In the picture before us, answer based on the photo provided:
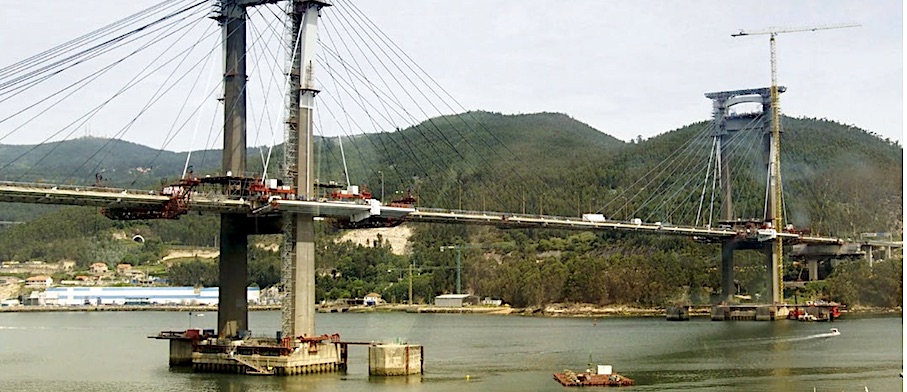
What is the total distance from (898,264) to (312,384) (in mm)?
96524

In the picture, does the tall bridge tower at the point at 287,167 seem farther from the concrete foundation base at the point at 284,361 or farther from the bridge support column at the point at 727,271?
the bridge support column at the point at 727,271

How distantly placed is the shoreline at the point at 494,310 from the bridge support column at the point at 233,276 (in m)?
78.0

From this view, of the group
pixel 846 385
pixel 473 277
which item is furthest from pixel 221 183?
pixel 473 277

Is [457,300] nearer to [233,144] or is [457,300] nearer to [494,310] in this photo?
[494,310]

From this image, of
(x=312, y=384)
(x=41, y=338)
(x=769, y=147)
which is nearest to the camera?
(x=312, y=384)

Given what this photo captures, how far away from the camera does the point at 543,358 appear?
70625mm

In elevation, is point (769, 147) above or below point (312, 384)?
above

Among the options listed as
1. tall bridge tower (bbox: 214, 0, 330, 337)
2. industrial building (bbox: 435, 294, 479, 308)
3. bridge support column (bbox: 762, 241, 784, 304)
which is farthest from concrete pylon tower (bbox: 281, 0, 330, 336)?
industrial building (bbox: 435, 294, 479, 308)

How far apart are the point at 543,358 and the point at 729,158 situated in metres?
68.2

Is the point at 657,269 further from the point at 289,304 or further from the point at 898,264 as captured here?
the point at 289,304

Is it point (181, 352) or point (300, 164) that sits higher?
point (300, 164)

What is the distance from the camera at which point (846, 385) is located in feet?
179

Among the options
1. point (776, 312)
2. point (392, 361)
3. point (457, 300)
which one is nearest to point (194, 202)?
point (392, 361)

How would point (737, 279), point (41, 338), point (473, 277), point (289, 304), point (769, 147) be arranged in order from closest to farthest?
point (289, 304) → point (41, 338) → point (769, 147) → point (737, 279) → point (473, 277)
